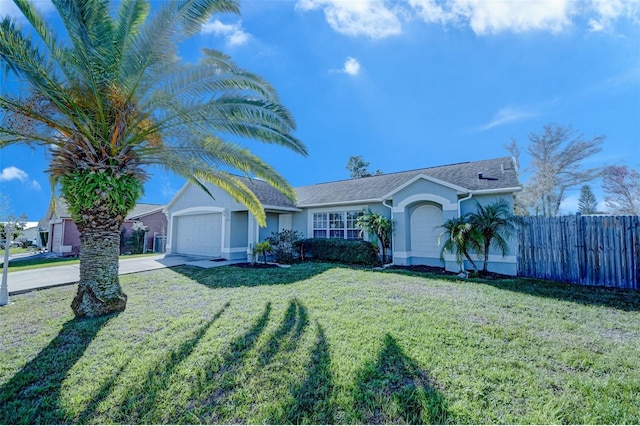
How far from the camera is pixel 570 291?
8156 mm

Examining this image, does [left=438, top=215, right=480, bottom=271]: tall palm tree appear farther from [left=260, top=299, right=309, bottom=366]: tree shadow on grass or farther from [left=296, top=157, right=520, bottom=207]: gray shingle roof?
[left=260, top=299, right=309, bottom=366]: tree shadow on grass

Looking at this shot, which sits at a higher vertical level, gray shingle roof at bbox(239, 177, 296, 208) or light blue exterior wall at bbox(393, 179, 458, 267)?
gray shingle roof at bbox(239, 177, 296, 208)

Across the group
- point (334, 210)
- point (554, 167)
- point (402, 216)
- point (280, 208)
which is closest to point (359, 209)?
point (334, 210)

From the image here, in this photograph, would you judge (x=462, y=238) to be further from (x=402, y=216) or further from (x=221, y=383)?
(x=221, y=383)

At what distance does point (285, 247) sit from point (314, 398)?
11442 millimetres

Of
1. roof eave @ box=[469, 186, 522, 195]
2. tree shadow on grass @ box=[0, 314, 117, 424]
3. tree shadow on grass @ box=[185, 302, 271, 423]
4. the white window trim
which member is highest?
roof eave @ box=[469, 186, 522, 195]

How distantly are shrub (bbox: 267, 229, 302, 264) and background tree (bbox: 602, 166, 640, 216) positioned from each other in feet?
80.3

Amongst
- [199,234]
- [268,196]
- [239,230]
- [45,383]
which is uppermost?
[268,196]

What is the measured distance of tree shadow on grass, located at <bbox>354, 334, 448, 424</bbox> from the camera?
118 inches

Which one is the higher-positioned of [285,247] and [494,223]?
[494,223]

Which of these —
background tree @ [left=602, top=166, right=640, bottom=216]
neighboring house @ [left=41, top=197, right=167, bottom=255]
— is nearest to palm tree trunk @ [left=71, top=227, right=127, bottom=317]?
neighboring house @ [left=41, top=197, right=167, bottom=255]

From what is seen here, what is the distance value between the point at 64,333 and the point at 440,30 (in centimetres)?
1205

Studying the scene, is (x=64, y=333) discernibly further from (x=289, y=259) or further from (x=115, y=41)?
(x=289, y=259)

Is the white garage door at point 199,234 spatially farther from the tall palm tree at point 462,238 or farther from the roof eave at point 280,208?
the tall palm tree at point 462,238
